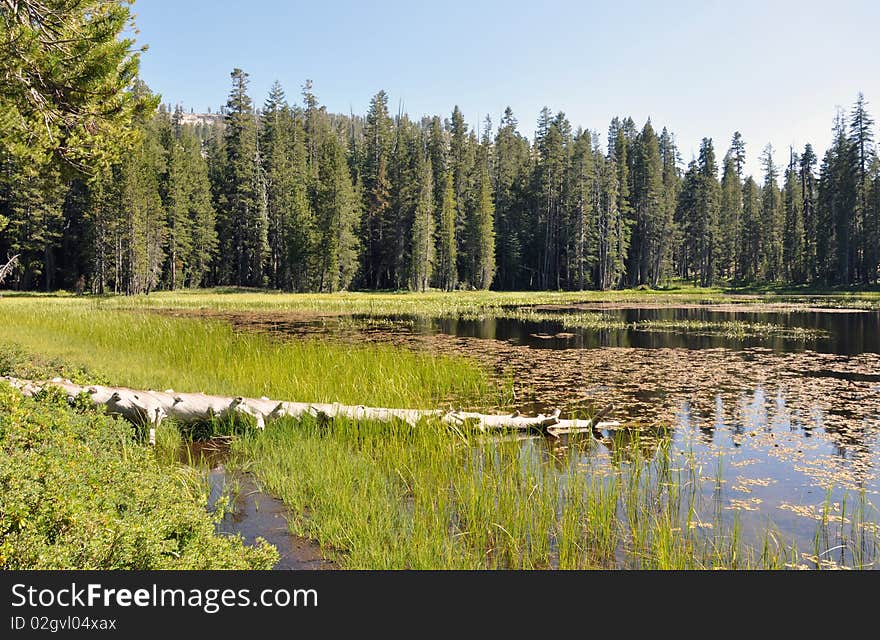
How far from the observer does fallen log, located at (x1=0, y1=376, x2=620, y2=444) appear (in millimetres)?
8977

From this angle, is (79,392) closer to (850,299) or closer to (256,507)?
(256,507)

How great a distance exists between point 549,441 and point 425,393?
3.50 meters

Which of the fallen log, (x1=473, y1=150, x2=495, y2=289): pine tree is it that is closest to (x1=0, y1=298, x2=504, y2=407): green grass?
the fallen log

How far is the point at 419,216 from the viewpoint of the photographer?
67250mm

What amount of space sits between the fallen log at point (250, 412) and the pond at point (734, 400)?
506mm

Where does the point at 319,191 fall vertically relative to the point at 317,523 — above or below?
above

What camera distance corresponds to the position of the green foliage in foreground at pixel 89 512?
12.4 feet

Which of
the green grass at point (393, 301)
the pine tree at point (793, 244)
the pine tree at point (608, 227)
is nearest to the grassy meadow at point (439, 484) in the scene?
the green grass at point (393, 301)

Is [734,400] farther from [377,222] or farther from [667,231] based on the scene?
[667,231]

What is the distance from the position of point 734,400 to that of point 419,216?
2241 inches

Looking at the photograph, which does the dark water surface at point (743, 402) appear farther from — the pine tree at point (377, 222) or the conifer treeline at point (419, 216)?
the pine tree at point (377, 222)

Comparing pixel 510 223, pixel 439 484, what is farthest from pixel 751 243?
pixel 439 484

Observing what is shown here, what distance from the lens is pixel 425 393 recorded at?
479 inches
